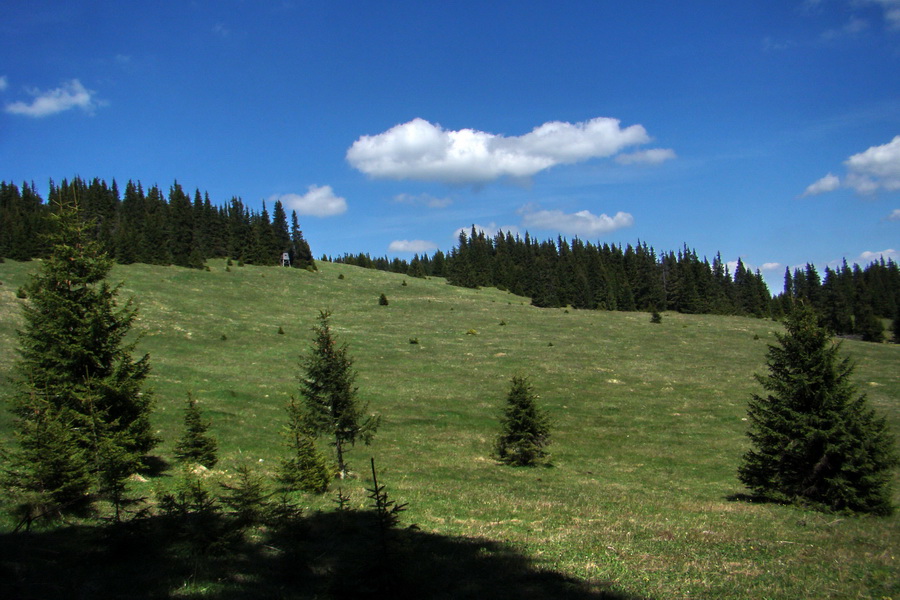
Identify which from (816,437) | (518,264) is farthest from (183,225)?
(816,437)

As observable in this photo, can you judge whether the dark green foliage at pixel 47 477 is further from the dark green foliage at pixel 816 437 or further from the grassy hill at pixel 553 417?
the dark green foliage at pixel 816 437

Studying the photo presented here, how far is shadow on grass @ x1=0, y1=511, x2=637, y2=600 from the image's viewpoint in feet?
23.8

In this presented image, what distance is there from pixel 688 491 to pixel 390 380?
1097 inches

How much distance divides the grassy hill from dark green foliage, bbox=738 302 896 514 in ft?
4.40

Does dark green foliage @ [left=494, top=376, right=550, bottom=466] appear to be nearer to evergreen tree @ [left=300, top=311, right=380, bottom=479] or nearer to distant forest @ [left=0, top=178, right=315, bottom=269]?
evergreen tree @ [left=300, top=311, right=380, bottom=479]

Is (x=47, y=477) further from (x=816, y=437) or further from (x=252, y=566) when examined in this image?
(x=816, y=437)

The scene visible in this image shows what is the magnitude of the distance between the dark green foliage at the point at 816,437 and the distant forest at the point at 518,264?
285ft

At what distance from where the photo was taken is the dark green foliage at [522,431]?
1046 inches

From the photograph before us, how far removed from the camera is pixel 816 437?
1622 cm

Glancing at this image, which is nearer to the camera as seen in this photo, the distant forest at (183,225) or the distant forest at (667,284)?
the distant forest at (183,225)

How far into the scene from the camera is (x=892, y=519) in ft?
49.8

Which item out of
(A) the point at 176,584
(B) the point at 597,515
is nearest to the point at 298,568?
(A) the point at 176,584

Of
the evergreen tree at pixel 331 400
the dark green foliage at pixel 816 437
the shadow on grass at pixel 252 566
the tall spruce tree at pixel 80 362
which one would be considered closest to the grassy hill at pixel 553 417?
the shadow on grass at pixel 252 566

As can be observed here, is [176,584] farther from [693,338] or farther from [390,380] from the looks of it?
[693,338]
